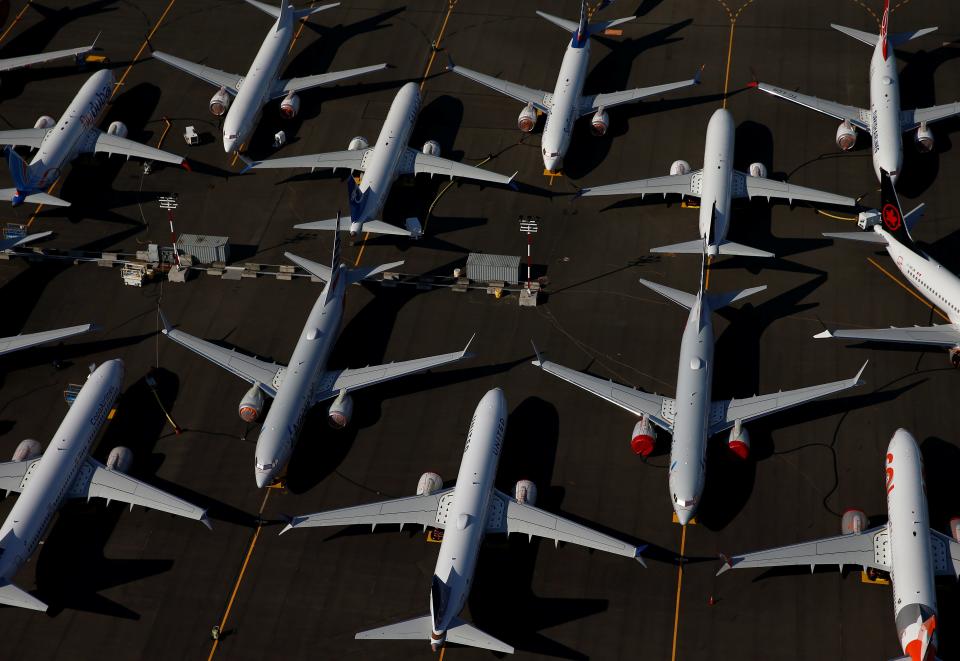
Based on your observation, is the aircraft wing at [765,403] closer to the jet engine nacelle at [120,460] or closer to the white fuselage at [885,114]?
the white fuselage at [885,114]

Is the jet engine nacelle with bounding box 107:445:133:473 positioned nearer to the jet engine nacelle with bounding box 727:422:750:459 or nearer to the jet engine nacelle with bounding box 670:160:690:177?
the jet engine nacelle with bounding box 727:422:750:459

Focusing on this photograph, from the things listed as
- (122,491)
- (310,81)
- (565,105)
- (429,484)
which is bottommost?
(122,491)

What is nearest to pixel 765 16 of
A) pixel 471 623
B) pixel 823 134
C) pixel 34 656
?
pixel 823 134

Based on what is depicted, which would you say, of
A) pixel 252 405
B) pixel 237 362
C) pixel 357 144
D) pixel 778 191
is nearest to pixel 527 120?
pixel 357 144

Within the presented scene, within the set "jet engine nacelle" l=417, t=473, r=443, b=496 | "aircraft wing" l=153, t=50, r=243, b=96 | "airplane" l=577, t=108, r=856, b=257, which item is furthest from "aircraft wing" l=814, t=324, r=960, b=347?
"aircraft wing" l=153, t=50, r=243, b=96

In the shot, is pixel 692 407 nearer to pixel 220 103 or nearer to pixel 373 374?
pixel 373 374

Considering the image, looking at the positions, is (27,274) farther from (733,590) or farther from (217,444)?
(733,590)
